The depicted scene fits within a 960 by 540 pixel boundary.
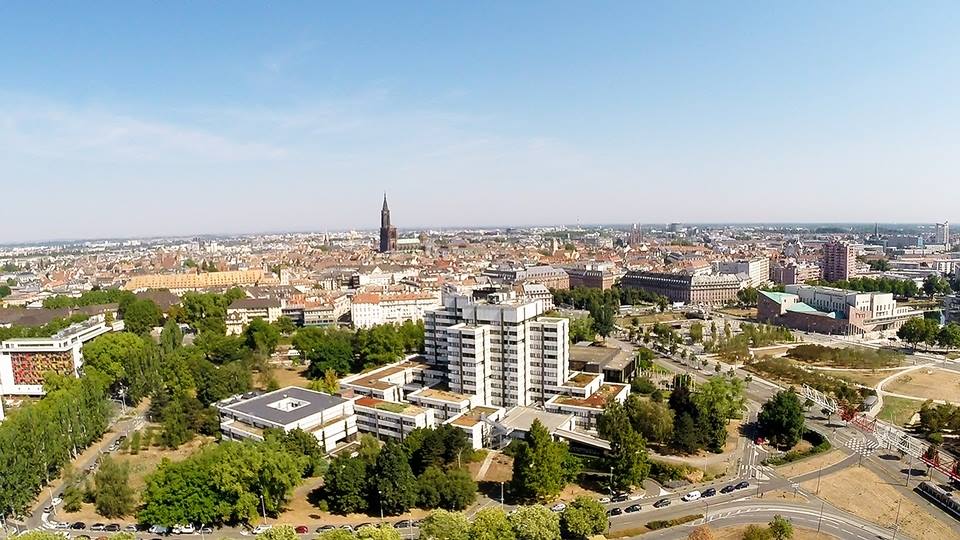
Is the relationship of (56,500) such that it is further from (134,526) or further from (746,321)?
(746,321)

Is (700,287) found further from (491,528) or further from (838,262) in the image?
(491,528)

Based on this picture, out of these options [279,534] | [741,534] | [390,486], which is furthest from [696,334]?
[279,534]

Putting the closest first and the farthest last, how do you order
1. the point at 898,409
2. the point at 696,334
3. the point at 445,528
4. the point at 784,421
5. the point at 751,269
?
the point at 445,528
the point at 784,421
the point at 898,409
the point at 696,334
the point at 751,269

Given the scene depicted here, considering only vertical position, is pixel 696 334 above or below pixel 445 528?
below

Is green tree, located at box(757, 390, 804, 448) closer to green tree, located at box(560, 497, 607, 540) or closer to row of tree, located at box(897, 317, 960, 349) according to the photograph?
green tree, located at box(560, 497, 607, 540)

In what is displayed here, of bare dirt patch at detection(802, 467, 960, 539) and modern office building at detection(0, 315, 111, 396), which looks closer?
bare dirt patch at detection(802, 467, 960, 539)

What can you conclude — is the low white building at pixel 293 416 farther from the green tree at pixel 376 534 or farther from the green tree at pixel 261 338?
the green tree at pixel 261 338

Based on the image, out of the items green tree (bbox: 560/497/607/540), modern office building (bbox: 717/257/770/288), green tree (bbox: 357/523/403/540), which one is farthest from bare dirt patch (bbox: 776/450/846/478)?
modern office building (bbox: 717/257/770/288)
